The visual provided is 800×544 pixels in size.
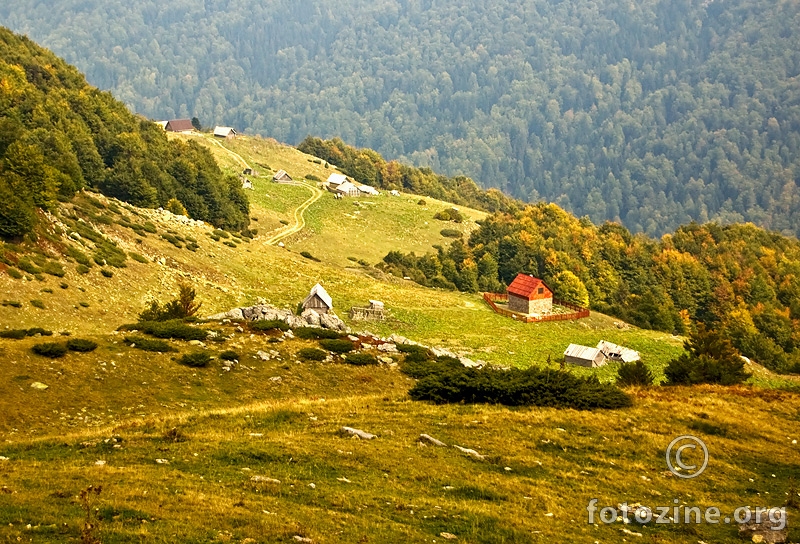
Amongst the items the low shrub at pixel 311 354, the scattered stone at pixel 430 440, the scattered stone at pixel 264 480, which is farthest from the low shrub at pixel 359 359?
the scattered stone at pixel 264 480

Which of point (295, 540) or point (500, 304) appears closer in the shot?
point (295, 540)

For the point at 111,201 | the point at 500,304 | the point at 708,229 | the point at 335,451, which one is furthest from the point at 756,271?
the point at 335,451

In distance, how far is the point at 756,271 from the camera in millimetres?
170250

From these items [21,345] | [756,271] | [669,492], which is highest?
[756,271]

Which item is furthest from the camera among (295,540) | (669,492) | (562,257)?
(562,257)

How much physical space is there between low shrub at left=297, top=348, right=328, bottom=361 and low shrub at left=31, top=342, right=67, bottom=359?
12.6 meters

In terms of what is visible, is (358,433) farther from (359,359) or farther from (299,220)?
(299,220)

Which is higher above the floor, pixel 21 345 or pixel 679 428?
pixel 679 428

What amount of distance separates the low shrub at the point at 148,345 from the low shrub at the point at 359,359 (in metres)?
9.59

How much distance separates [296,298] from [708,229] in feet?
424

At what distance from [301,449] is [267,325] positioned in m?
25.9

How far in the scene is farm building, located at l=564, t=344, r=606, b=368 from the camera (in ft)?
238

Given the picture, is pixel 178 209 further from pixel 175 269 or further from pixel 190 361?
pixel 190 361

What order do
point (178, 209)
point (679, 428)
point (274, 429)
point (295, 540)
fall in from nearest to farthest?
point (295, 540) < point (274, 429) < point (679, 428) < point (178, 209)
